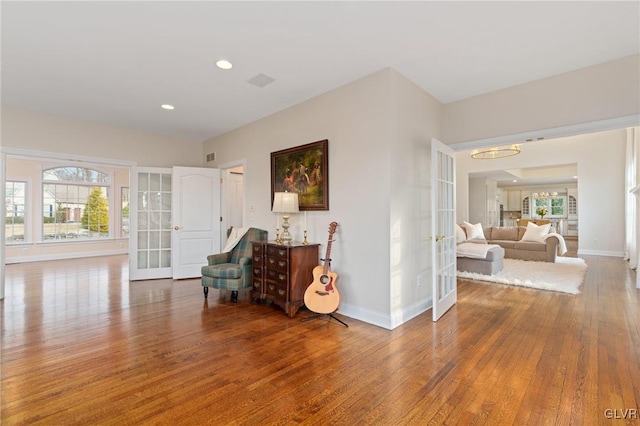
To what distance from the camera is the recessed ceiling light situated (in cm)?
308

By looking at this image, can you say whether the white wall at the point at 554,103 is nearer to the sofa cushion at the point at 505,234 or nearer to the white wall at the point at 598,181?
the sofa cushion at the point at 505,234

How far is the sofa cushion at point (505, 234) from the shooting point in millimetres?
7738

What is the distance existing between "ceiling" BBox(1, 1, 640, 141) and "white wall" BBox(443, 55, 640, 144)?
127 mm

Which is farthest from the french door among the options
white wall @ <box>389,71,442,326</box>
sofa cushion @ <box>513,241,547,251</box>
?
sofa cushion @ <box>513,241,547,251</box>

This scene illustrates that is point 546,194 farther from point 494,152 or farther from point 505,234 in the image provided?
point 494,152

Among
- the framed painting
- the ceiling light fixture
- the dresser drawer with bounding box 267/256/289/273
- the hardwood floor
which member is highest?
the ceiling light fixture

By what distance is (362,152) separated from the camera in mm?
3443

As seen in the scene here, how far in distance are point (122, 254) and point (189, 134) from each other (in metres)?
5.61

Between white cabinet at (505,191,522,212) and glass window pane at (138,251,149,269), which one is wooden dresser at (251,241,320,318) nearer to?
glass window pane at (138,251,149,269)

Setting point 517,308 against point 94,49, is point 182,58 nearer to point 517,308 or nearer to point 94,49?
point 94,49

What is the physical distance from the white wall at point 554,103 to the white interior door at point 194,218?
4.36m

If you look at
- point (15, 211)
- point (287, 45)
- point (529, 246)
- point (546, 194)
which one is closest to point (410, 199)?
point (287, 45)

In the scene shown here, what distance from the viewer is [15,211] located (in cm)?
777

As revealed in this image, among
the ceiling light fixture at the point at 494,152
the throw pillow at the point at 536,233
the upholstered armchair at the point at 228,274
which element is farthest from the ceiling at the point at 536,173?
the upholstered armchair at the point at 228,274
